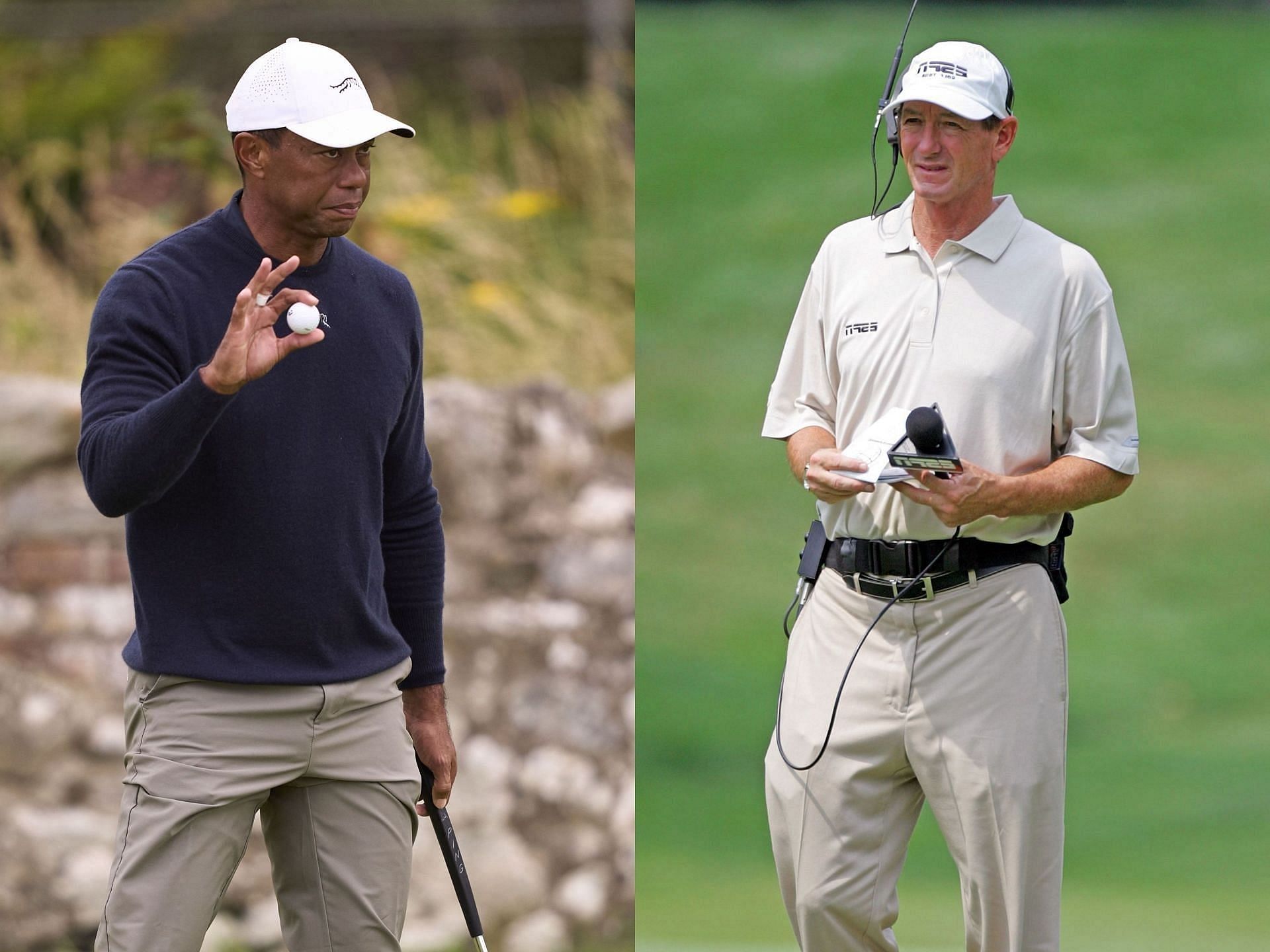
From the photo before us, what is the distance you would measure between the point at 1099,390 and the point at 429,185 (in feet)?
9.08

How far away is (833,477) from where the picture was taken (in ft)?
8.38

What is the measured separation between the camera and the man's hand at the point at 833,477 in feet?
8.31

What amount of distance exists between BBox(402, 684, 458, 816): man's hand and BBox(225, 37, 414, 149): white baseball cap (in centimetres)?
88

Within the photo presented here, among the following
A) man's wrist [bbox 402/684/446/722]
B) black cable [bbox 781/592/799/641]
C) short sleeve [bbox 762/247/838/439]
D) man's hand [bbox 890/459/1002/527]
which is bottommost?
man's wrist [bbox 402/684/446/722]

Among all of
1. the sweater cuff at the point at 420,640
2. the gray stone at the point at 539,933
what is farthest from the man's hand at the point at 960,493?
the gray stone at the point at 539,933

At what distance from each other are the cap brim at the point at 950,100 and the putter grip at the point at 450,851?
128cm

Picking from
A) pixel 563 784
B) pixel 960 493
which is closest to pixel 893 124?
pixel 960 493

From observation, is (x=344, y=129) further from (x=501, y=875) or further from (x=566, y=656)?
(x=501, y=875)

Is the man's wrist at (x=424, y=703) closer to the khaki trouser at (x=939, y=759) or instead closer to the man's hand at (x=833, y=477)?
the khaki trouser at (x=939, y=759)

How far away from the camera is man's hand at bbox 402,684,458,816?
2.70 metres

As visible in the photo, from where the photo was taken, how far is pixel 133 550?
2.35 meters

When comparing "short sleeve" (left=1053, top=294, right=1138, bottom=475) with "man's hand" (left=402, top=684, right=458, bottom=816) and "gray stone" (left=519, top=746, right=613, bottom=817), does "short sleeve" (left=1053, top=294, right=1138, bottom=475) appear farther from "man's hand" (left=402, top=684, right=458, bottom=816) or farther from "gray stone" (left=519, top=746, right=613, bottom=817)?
"gray stone" (left=519, top=746, right=613, bottom=817)

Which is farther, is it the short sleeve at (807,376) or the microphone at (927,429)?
the short sleeve at (807,376)

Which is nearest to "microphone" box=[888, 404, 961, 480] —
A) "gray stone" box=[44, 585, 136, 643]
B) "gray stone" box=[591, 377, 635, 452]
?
"gray stone" box=[591, 377, 635, 452]
